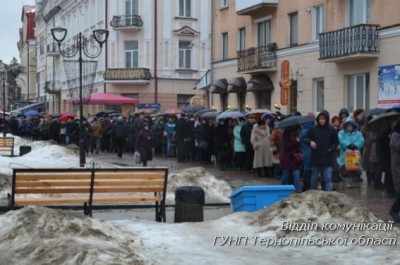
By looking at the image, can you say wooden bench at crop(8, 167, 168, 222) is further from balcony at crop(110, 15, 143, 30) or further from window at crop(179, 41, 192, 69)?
window at crop(179, 41, 192, 69)

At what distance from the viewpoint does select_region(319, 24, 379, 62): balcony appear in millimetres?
24000

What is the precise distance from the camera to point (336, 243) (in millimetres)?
9008

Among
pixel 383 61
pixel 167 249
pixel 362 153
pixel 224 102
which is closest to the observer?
pixel 167 249

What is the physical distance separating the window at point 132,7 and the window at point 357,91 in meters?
27.5

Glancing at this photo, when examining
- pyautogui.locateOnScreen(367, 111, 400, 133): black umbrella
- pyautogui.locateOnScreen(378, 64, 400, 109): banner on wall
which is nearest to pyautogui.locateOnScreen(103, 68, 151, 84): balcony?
pyautogui.locateOnScreen(378, 64, 400, 109): banner on wall

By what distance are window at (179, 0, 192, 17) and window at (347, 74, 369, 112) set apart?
27.8 meters

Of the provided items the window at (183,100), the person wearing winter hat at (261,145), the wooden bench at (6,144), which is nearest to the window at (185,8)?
the window at (183,100)

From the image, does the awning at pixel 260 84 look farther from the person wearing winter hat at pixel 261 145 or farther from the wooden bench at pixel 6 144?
the person wearing winter hat at pixel 261 145

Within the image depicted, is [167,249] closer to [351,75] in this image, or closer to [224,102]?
[351,75]

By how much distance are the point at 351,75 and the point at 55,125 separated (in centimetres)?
1830

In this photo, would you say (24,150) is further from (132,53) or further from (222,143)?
(132,53)

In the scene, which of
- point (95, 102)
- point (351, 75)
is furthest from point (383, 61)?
point (95, 102)

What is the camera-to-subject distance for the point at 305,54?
28594mm

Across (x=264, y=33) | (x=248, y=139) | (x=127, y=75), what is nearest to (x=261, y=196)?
(x=248, y=139)
